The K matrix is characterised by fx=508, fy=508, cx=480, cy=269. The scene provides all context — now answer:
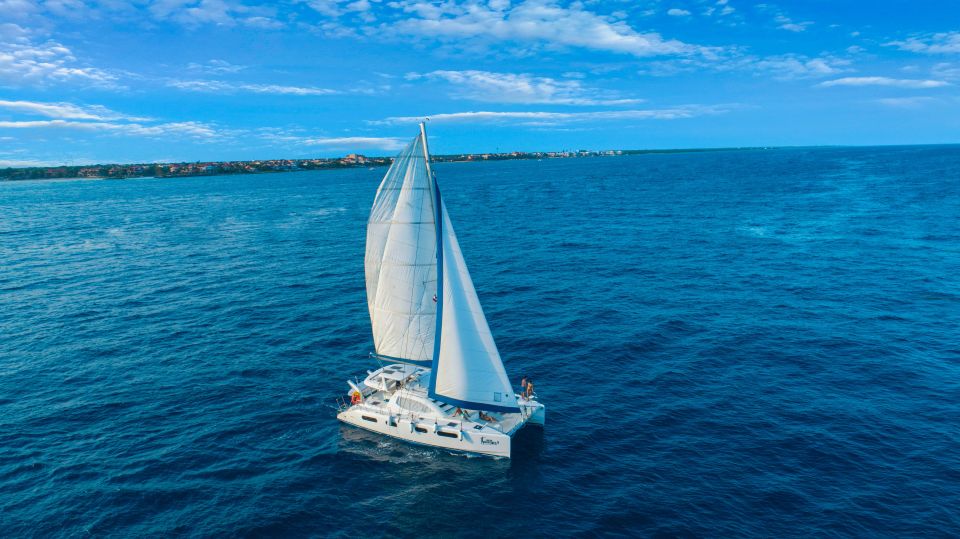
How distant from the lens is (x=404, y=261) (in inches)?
1359

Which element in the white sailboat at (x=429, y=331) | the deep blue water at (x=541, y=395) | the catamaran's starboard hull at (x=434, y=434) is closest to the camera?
the deep blue water at (x=541, y=395)

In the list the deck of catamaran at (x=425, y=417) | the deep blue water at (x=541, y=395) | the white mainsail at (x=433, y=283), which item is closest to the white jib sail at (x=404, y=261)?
the white mainsail at (x=433, y=283)

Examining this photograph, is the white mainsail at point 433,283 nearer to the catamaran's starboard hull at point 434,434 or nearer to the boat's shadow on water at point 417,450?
the catamaran's starboard hull at point 434,434

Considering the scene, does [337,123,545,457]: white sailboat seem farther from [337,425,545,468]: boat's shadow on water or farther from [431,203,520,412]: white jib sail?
[337,425,545,468]: boat's shadow on water

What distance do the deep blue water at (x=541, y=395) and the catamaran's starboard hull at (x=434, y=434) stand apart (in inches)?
40.9

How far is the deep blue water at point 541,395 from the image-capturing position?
94.1ft

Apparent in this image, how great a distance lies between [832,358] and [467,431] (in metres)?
34.7

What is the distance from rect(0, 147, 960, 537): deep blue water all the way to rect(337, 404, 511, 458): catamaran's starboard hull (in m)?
1.04

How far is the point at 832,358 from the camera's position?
4559cm

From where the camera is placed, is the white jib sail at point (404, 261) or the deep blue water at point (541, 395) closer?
the deep blue water at point (541, 395)

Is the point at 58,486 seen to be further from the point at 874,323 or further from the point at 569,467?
the point at 874,323

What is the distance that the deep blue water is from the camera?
28688mm

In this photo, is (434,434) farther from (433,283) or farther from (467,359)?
(433,283)

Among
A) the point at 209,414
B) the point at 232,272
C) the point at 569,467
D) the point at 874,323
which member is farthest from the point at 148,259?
the point at 874,323
